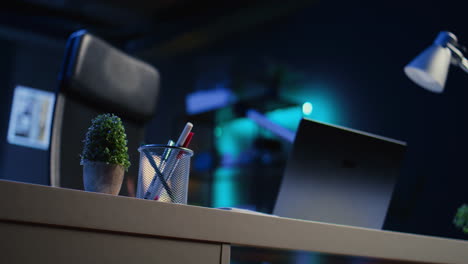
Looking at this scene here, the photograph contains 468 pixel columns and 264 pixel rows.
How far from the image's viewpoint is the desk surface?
0.77 m

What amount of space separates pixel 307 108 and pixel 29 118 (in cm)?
242

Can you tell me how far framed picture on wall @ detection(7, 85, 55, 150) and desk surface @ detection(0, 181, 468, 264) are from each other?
379cm

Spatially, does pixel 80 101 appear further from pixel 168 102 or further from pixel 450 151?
pixel 168 102

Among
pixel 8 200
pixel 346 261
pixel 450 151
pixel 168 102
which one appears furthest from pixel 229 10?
pixel 8 200

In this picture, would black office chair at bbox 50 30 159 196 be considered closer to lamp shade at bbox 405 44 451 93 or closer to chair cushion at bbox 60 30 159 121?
chair cushion at bbox 60 30 159 121

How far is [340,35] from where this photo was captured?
10.8ft

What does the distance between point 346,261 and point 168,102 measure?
12.0ft

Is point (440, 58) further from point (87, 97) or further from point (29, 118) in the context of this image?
point (29, 118)

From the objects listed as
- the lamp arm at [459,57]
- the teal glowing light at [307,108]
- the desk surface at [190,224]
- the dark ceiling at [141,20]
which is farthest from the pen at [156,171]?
the dark ceiling at [141,20]

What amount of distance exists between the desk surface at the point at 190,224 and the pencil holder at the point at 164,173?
13cm

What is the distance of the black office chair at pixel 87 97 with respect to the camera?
78.3 inches

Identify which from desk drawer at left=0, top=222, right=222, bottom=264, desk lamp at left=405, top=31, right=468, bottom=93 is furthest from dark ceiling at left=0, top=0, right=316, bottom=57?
desk drawer at left=0, top=222, right=222, bottom=264

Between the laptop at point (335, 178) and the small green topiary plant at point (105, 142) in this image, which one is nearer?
the small green topiary plant at point (105, 142)

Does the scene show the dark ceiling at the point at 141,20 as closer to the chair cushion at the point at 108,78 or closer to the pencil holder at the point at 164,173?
the chair cushion at the point at 108,78
